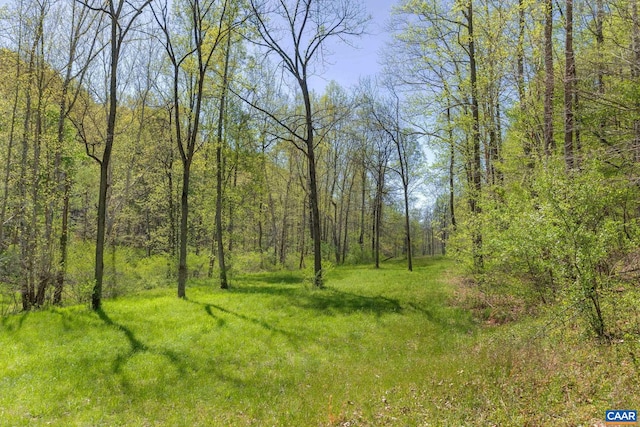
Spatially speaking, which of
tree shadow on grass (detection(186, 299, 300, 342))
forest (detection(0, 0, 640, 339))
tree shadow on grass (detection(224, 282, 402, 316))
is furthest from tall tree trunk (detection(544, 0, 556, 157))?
tree shadow on grass (detection(186, 299, 300, 342))

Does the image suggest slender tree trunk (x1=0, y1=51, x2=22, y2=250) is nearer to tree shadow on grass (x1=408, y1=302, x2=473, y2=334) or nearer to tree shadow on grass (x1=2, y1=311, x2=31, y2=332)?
tree shadow on grass (x1=2, y1=311, x2=31, y2=332)

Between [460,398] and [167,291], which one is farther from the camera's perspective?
[167,291]

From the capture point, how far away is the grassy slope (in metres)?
4.75

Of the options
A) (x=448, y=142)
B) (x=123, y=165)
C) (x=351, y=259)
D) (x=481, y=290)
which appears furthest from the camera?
(x=351, y=259)

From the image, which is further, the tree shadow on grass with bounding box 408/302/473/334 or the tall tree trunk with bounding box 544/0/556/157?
the tree shadow on grass with bounding box 408/302/473/334

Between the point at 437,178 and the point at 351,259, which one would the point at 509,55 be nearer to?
the point at 437,178

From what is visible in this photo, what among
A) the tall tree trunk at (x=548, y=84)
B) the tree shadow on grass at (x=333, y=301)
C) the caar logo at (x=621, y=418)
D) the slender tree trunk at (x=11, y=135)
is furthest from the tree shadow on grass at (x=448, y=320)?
the slender tree trunk at (x=11, y=135)

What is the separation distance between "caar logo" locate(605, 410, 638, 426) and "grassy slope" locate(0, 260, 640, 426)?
0.44 feet

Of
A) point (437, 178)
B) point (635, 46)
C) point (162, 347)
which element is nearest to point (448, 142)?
point (437, 178)

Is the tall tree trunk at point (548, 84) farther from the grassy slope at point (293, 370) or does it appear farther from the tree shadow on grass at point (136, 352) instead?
the tree shadow on grass at point (136, 352)

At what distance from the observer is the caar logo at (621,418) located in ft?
12.3

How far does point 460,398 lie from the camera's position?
497cm

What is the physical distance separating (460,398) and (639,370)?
239cm

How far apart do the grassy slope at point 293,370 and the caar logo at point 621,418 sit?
0.44ft
